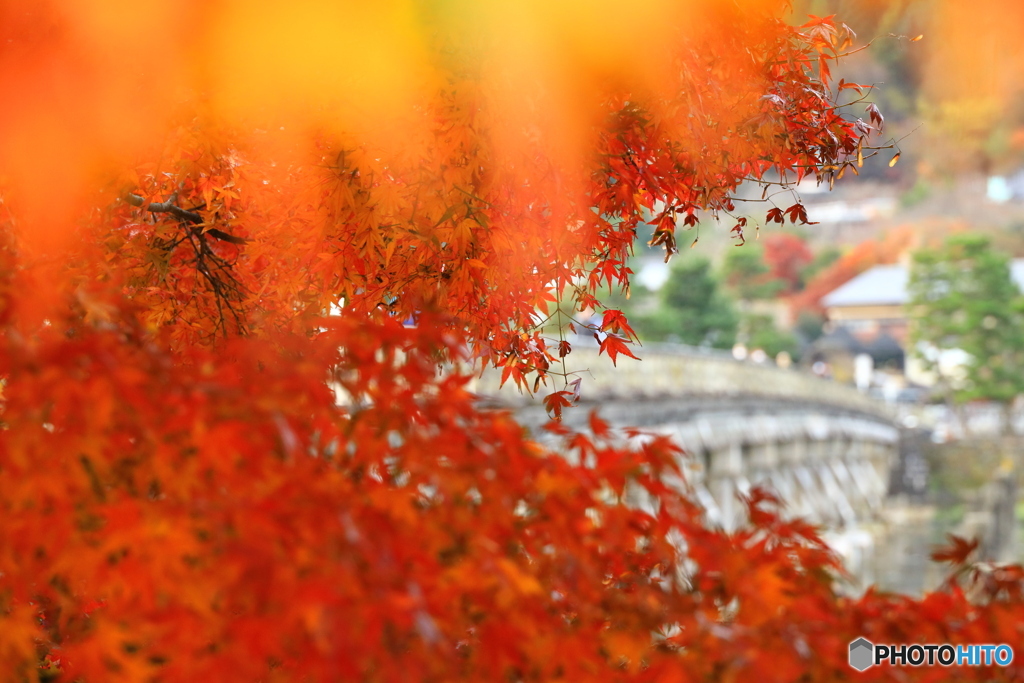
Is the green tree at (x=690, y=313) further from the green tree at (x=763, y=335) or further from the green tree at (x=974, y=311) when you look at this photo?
the green tree at (x=974, y=311)

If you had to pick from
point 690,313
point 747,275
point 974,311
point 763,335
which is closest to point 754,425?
point 690,313

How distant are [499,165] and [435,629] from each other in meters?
2.11

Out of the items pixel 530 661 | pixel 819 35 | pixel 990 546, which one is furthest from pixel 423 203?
pixel 990 546

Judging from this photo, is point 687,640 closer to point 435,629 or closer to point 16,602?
point 435,629

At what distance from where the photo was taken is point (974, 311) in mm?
31531

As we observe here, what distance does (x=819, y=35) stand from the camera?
3770 millimetres

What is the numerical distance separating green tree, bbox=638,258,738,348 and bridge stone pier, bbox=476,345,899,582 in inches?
191

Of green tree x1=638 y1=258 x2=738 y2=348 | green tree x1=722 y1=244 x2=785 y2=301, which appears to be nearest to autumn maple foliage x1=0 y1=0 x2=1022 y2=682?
green tree x1=638 y1=258 x2=738 y2=348

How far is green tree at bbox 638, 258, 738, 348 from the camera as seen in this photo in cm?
3184

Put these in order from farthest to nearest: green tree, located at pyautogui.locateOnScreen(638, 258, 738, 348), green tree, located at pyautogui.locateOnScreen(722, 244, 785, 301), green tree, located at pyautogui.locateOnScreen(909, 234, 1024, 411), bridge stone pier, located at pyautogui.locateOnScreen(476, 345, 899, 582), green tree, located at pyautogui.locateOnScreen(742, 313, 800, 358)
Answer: green tree, located at pyautogui.locateOnScreen(722, 244, 785, 301), green tree, located at pyautogui.locateOnScreen(742, 313, 800, 358), green tree, located at pyautogui.locateOnScreen(638, 258, 738, 348), green tree, located at pyautogui.locateOnScreen(909, 234, 1024, 411), bridge stone pier, located at pyautogui.locateOnScreen(476, 345, 899, 582)

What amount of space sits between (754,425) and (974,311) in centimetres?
1515

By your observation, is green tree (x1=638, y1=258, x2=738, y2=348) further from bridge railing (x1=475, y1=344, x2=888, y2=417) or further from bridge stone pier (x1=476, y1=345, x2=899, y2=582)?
bridge railing (x1=475, y1=344, x2=888, y2=417)

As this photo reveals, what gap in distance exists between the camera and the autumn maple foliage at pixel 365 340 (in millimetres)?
2039

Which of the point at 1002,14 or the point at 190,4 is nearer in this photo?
the point at 190,4
